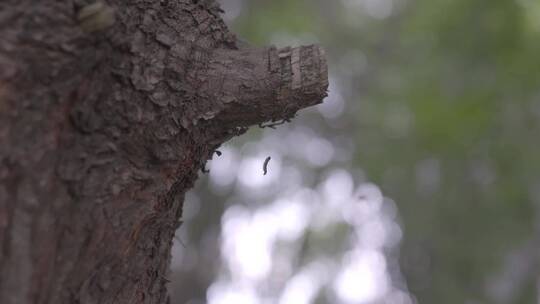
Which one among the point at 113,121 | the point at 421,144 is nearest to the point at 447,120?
the point at 421,144

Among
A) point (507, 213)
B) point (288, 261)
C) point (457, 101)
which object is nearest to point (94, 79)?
point (457, 101)

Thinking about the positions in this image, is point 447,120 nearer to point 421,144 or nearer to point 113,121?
point 421,144

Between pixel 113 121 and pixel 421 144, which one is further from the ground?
pixel 421 144

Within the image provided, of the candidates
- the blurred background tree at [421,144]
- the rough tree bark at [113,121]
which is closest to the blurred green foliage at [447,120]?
the blurred background tree at [421,144]

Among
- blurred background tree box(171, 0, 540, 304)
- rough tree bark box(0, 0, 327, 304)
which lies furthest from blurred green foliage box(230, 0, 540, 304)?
rough tree bark box(0, 0, 327, 304)

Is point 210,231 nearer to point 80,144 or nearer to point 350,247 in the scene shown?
point 350,247

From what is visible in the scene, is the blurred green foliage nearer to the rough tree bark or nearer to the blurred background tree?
the blurred background tree

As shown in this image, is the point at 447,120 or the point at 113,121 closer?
the point at 113,121
